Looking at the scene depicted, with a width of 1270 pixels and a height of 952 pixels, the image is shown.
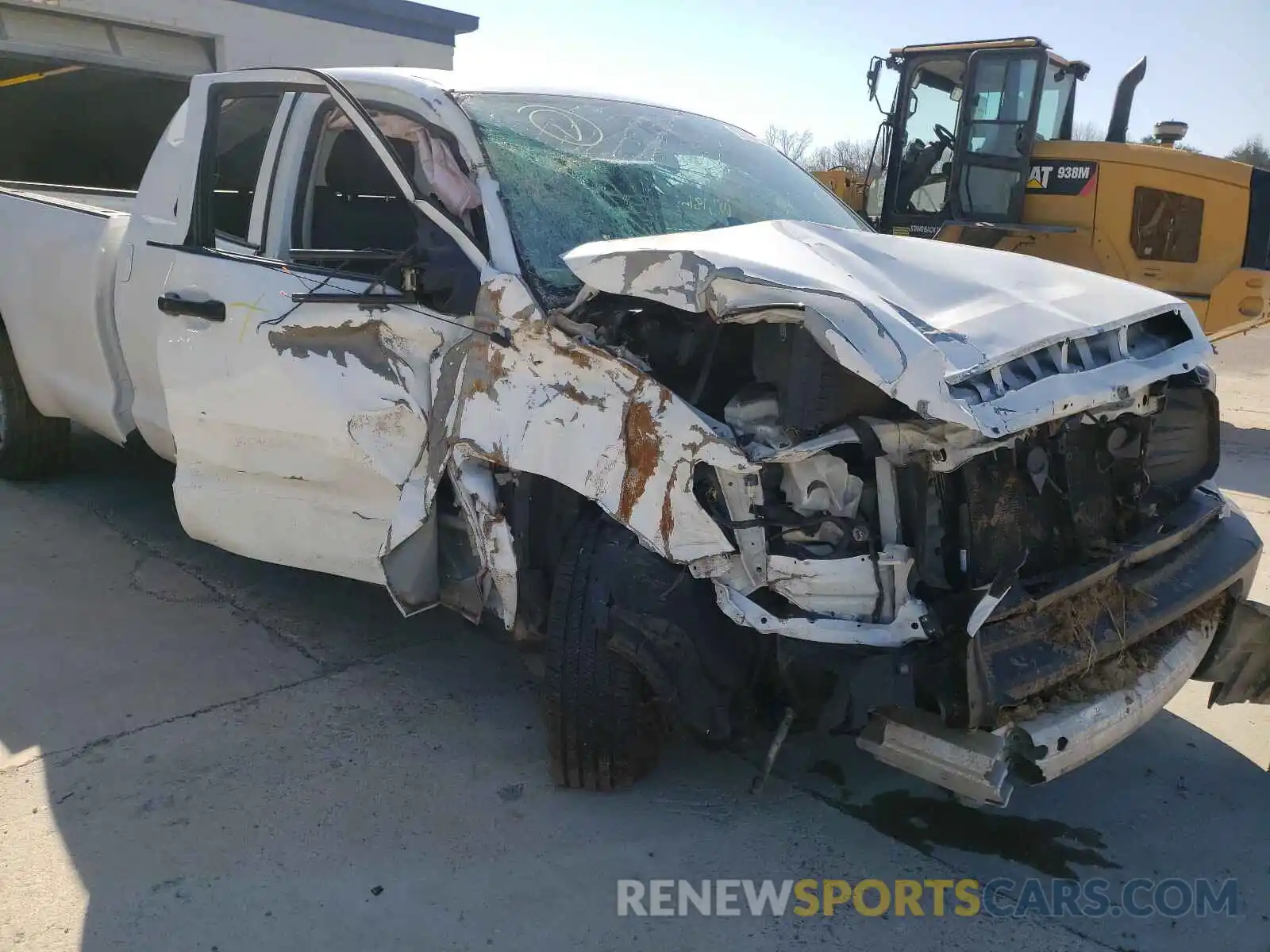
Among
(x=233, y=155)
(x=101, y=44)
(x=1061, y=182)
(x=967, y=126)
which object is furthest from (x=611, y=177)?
(x=101, y=44)

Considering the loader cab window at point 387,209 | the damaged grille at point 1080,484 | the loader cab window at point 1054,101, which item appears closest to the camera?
the damaged grille at point 1080,484

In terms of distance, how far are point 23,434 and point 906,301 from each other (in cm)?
477

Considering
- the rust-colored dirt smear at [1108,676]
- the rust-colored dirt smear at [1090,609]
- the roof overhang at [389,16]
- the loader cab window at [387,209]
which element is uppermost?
the roof overhang at [389,16]

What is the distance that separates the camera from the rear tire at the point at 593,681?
2.81 metres

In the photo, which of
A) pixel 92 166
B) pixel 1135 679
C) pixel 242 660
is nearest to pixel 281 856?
pixel 242 660

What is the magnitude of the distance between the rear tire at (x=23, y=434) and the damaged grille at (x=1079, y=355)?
4.83 metres

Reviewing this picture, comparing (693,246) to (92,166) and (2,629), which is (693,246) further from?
(92,166)

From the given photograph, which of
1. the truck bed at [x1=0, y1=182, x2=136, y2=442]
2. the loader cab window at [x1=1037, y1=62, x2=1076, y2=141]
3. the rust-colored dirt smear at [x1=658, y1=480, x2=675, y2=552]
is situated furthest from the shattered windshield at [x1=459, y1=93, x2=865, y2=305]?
the loader cab window at [x1=1037, y1=62, x2=1076, y2=141]

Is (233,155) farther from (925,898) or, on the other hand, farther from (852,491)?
(925,898)

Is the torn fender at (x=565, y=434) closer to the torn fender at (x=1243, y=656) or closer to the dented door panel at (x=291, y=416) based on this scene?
the dented door panel at (x=291, y=416)

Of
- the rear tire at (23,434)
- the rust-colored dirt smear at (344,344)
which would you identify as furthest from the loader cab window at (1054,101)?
the rear tire at (23,434)

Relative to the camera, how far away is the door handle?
358cm

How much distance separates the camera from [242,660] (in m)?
3.79

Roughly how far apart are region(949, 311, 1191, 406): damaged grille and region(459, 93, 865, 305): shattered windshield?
114cm
